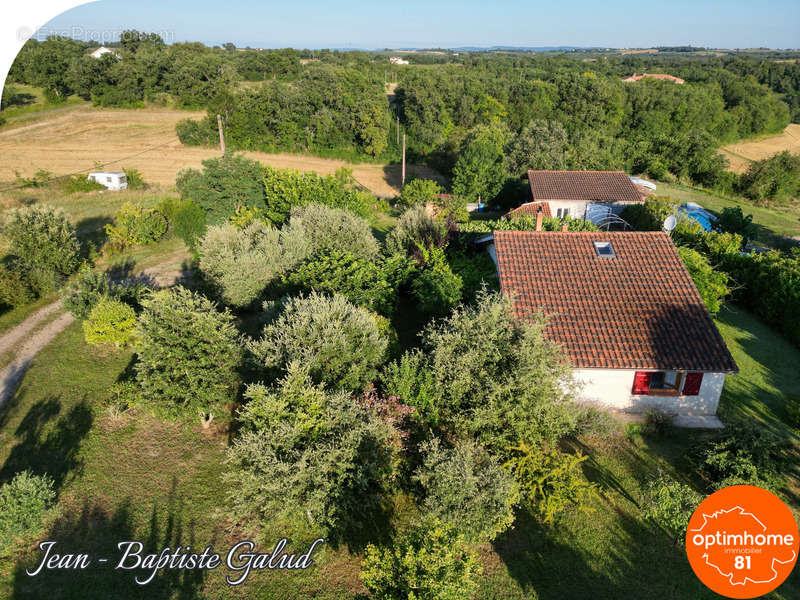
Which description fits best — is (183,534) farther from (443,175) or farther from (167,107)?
(167,107)

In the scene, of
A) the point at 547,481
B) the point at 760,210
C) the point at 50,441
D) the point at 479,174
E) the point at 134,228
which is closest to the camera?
the point at 547,481

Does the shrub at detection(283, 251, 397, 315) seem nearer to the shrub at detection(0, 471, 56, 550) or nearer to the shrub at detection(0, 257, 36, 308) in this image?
the shrub at detection(0, 471, 56, 550)

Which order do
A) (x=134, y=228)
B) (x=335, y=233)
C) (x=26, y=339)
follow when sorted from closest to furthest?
(x=26, y=339)
(x=335, y=233)
(x=134, y=228)

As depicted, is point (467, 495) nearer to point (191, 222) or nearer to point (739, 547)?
point (739, 547)

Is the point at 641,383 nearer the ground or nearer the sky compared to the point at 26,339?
nearer the sky

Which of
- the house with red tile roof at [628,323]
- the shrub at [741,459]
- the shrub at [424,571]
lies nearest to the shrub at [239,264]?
the house with red tile roof at [628,323]

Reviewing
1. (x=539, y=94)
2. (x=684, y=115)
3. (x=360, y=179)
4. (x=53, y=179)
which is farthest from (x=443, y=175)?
(x=684, y=115)

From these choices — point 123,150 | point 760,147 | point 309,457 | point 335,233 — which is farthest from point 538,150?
point 760,147
